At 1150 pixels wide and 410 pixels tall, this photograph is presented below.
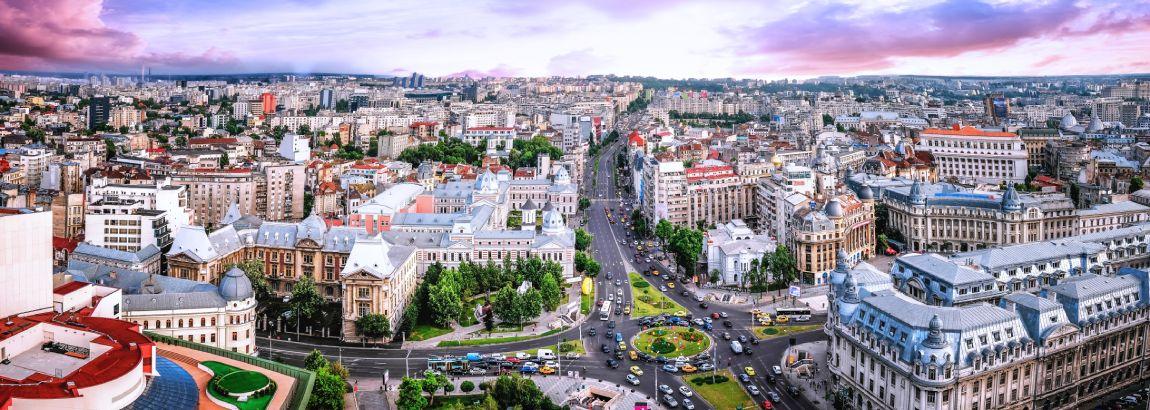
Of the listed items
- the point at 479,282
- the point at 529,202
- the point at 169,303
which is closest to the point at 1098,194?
the point at 529,202

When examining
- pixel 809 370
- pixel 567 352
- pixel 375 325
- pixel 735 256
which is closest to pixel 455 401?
pixel 567 352

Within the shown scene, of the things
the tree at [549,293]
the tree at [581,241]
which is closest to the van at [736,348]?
the tree at [549,293]

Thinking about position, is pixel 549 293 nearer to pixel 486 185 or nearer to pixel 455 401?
pixel 455 401

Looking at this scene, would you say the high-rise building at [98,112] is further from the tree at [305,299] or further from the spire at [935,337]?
the spire at [935,337]

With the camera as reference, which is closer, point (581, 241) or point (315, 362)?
point (315, 362)

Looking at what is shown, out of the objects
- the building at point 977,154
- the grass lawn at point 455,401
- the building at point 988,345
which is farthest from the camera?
the building at point 977,154

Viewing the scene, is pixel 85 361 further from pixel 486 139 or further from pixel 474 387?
pixel 486 139
